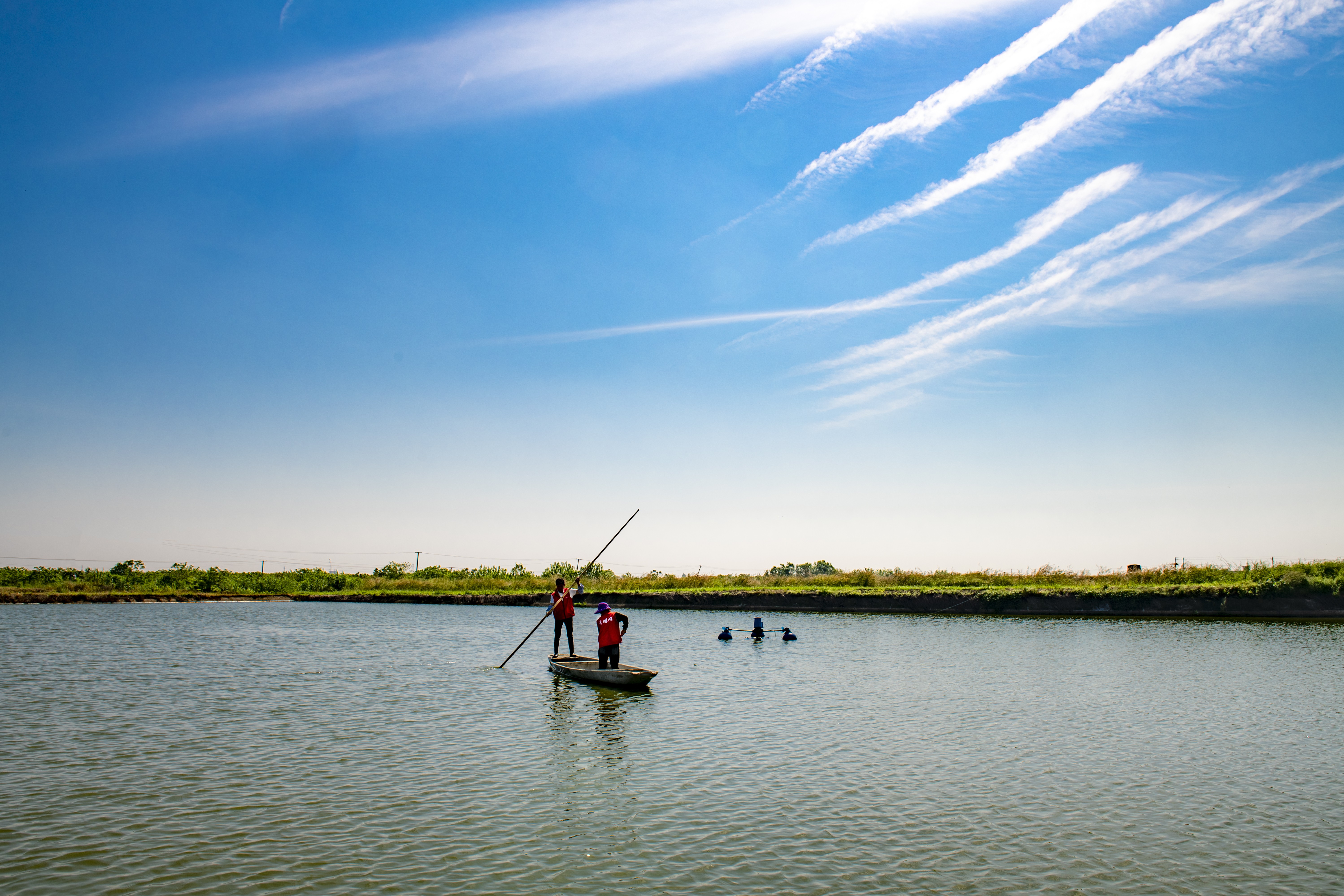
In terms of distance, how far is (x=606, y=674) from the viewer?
64.2 ft

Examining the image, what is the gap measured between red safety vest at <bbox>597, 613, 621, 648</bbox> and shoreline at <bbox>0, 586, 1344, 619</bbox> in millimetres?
32700

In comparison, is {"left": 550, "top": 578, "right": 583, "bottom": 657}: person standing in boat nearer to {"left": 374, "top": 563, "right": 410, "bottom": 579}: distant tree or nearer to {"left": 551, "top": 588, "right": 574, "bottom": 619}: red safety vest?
{"left": 551, "top": 588, "right": 574, "bottom": 619}: red safety vest

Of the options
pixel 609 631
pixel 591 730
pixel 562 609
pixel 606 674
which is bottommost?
pixel 591 730

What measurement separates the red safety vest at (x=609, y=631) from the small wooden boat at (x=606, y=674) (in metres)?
0.67

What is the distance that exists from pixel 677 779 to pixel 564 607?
13.3 metres

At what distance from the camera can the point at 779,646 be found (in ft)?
104

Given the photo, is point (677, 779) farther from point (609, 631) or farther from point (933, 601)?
point (933, 601)

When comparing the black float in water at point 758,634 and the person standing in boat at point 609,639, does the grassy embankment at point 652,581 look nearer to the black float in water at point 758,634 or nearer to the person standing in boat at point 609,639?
the black float in water at point 758,634

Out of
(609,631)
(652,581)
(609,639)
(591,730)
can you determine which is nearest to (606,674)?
(609,639)

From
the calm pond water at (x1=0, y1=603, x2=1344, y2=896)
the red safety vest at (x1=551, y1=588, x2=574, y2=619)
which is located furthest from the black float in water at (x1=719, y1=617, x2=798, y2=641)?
the red safety vest at (x1=551, y1=588, x2=574, y2=619)

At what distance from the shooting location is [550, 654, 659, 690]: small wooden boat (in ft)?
62.5

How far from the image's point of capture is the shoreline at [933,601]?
130 feet

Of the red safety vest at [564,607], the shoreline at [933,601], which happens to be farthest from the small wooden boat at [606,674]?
the shoreline at [933,601]

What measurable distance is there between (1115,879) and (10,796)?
12.9 metres
